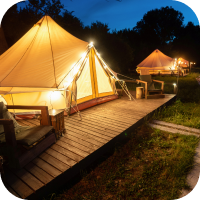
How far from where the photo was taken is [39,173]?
216 centimetres

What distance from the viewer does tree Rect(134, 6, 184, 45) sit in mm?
33184

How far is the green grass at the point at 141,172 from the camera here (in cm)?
207

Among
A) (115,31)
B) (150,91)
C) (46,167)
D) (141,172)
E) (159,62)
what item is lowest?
(141,172)

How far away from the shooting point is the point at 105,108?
16.5ft

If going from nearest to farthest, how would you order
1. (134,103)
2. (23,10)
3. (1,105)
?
(1,105), (134,103), (23,10)

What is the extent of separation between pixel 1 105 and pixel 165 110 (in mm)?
4530

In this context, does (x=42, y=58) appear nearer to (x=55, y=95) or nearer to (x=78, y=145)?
(x=55, y=95)

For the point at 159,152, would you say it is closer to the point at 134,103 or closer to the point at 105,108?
the point at 105,108

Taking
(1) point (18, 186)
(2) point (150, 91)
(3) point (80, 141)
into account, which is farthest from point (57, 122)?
(2) point (150, 91)

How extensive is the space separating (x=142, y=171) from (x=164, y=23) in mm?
40528

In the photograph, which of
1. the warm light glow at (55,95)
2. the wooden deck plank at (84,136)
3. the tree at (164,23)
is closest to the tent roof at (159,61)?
the warm light glow at (55,95)

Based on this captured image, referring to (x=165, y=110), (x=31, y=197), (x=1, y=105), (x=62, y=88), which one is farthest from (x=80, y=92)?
(x=31, y=197)

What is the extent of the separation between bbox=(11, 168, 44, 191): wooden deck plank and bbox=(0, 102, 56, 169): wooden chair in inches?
3.0

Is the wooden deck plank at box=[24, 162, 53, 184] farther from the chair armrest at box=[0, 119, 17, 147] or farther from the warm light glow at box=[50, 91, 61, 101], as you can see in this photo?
the warm light glow at box=[50, 91, 61, 101]
